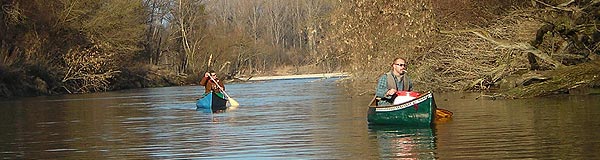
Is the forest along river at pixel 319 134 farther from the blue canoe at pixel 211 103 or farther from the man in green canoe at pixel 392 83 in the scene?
the blue canoe at pixel 211 103

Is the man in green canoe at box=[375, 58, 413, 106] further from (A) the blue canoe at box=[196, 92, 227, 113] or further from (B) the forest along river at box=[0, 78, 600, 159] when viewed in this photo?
(A) the blue canoe at box=[196, 92, 227, 113]

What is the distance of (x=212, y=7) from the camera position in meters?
96.8

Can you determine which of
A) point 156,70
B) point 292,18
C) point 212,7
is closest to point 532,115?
point 156,70

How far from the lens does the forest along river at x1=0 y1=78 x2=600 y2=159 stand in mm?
13094

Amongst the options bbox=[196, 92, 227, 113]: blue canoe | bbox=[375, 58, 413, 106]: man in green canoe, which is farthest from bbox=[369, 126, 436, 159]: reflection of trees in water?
bbox=[196, 92, 227, 113]: blue canoe

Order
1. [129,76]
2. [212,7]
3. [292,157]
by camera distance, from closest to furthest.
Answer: [292,157]
[129,76]
[212,7]

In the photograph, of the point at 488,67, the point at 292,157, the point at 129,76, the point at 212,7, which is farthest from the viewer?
the point at 212,7

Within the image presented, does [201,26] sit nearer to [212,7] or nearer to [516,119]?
[212,7]

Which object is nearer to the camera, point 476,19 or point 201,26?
point 476,19

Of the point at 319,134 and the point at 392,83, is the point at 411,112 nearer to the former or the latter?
the point at 392,83

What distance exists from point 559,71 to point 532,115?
5.47 meters

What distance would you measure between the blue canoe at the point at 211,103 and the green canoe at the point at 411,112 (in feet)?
39.1

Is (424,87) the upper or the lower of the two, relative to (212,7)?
lower

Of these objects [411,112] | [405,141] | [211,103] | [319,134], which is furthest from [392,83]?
[211,103]
